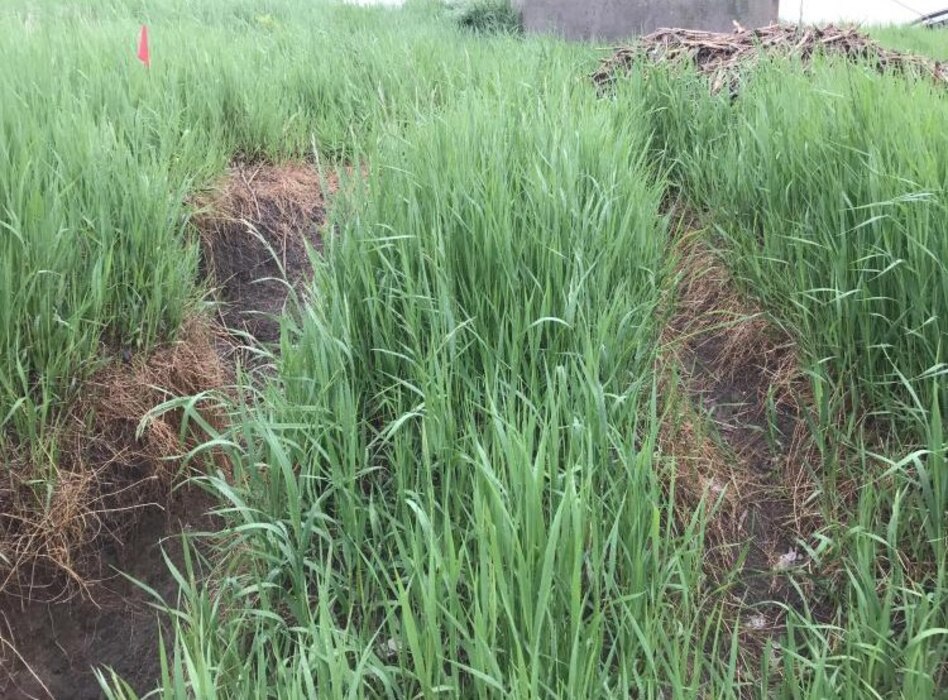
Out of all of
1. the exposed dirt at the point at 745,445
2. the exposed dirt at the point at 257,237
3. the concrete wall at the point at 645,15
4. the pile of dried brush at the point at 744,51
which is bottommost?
the exposed dirt at the point at 745,445

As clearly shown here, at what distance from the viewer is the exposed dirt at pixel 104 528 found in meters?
1.49

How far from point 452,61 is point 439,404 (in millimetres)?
2769

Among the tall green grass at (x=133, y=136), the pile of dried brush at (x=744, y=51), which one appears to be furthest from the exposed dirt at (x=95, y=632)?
the pile of dried brush at (x=744, y=51)

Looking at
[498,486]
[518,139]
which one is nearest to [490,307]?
[498,486]

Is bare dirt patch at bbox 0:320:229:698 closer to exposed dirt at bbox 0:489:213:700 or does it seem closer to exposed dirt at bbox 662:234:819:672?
exposed dirt at bbox 0:489:213:700

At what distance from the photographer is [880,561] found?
4.71 feet

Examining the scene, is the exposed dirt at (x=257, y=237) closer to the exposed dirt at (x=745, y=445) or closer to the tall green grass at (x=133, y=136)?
the tall green grass at (x=133, y=136)

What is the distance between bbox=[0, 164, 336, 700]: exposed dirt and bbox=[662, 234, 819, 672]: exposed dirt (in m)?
0.96

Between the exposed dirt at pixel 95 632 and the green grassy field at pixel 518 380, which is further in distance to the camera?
the exposed dirt at pixel 95 632

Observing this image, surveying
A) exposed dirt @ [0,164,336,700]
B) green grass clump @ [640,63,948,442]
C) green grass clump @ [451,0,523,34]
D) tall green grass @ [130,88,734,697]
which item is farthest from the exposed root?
green grass clump @ [451,0,523,34]

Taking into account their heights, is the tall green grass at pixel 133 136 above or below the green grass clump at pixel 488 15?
below

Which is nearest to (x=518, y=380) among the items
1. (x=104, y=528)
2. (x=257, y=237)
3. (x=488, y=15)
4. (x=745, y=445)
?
(x=745, y=445)

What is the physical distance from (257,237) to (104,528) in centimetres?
113

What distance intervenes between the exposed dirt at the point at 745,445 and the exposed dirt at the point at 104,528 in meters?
0.96
